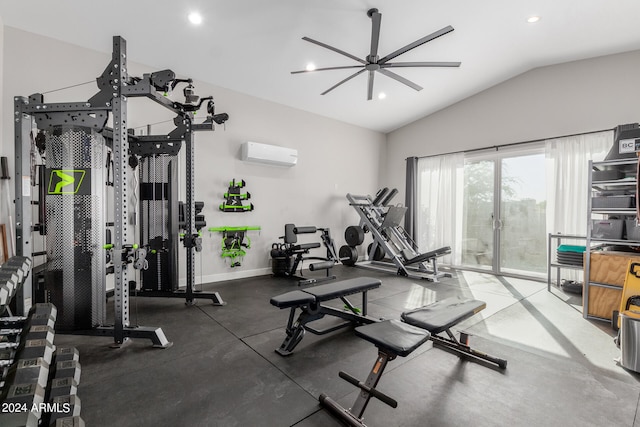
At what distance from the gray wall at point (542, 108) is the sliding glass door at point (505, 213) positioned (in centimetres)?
46

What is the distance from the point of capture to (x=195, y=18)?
308 cm

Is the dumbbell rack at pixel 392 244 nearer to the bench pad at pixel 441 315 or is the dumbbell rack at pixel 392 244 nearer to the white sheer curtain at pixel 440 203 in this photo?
the white sheer curtain at pixel 440 203

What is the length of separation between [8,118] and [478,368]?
5100 millimetres

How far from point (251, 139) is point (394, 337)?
4205mm

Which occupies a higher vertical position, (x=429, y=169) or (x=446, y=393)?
(x=429, y=169)

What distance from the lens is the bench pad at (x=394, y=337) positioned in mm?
1456

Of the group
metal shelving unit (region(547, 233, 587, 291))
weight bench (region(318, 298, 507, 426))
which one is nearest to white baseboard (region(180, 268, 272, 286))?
weight bench (region(318, 298, 507, 426))

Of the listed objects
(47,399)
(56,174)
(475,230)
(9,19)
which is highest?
(9,19)

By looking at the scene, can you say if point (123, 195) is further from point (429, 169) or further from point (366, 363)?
point (429, 169)

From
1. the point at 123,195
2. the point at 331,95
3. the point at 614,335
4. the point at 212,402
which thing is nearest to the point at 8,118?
the point at 123,195

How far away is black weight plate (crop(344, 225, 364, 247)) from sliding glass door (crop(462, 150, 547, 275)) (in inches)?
83.2

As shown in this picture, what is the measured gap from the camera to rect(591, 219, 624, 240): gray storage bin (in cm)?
296

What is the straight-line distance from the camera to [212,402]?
1677 mm


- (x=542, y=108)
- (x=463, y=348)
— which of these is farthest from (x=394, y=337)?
(x=542, y=108)
